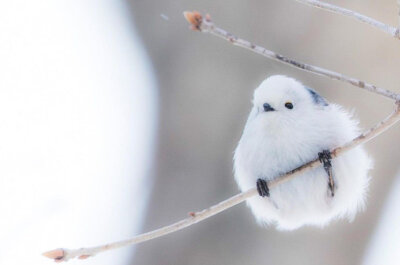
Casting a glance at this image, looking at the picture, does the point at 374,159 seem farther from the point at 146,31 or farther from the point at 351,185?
the point at 146,31

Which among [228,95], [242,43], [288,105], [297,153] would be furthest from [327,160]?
[242,43]

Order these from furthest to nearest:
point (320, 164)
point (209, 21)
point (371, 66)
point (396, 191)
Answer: point (396, 191) < point (371, 66) < point (320, 164) < point (209, 21)

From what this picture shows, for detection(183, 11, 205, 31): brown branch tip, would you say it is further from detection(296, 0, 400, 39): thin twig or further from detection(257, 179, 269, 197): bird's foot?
detection(257, 179, 269, 197): bird's foot

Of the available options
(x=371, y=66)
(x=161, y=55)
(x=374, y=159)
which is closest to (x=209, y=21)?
(x=161, y=55)

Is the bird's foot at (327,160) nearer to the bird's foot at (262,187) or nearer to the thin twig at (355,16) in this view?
the bird's foot at (262,187)

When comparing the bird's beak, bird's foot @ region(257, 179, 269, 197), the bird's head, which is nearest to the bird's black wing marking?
the bird's head

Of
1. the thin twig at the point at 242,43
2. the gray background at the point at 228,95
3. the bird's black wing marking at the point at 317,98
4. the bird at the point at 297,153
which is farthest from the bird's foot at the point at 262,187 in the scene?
the thin twig at the point at 242,43

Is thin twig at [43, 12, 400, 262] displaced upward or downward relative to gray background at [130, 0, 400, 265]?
downward

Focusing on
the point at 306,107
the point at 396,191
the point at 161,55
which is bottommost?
the point at 396,191
